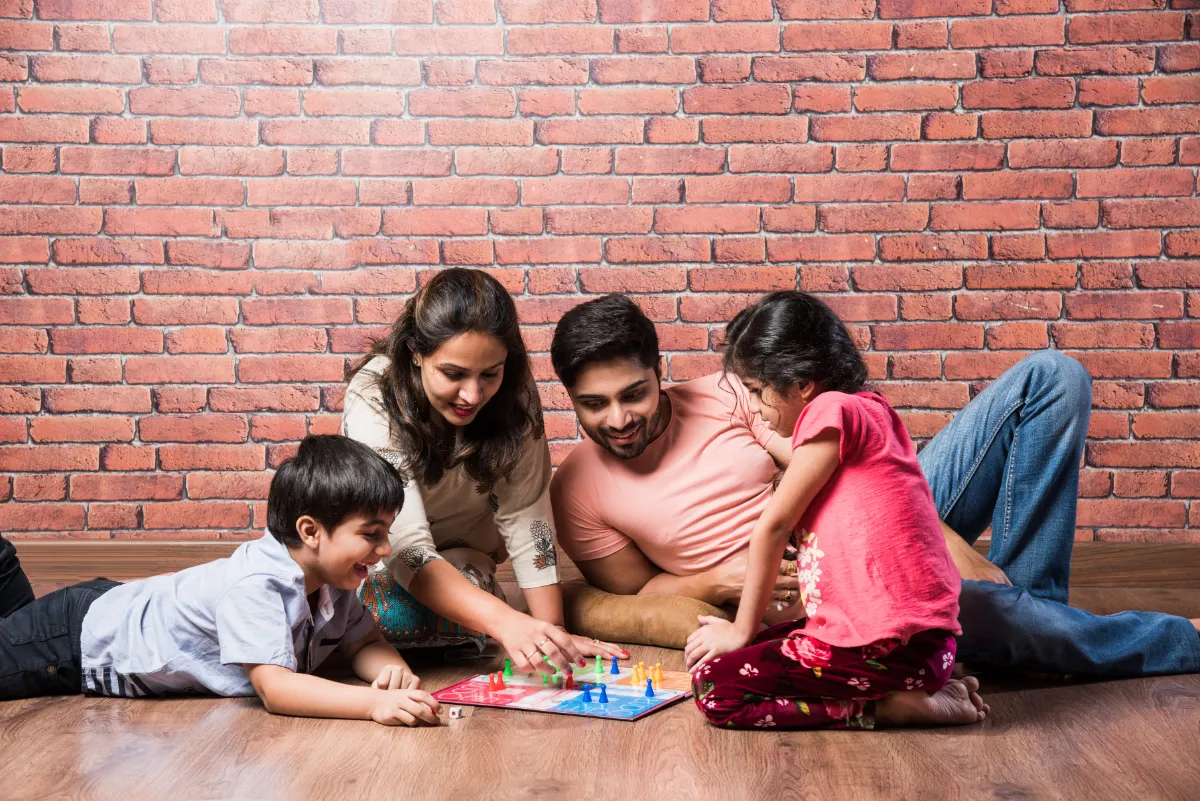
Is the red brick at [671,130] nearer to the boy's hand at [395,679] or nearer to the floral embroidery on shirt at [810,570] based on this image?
the floral embroidery on shirt at [810,570]

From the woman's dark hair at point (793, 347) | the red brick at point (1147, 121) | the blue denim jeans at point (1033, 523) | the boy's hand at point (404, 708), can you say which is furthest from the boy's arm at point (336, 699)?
the red brick at point (1147, 121)

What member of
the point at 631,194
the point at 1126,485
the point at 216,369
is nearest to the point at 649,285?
the point at 631,194

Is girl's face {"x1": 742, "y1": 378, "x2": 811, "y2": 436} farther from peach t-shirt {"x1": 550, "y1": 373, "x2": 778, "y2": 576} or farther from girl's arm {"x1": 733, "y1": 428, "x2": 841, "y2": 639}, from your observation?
peach t-shirt {"x1": 550, "y1": 373, "x2": 778, "y2": 576}

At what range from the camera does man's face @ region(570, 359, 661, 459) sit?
220 centimetres

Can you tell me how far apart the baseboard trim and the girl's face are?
1.33 m

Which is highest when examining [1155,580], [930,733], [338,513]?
[338,513]

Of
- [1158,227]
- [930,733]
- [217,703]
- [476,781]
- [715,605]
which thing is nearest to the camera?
[476,781]

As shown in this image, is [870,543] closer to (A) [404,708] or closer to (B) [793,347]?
(B) [793,347]

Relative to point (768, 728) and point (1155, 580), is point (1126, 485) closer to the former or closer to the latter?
point (1155, 580)

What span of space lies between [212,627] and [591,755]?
0.70 metres

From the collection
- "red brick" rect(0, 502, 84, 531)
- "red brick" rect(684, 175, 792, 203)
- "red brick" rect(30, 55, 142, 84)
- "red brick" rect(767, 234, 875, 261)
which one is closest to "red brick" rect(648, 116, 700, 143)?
"red brick" rect(684, 175, 792, 203)

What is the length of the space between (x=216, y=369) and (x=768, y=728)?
2009 millimetres

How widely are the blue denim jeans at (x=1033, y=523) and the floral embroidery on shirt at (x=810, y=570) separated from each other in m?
0.36

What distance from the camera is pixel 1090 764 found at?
5.22ft
